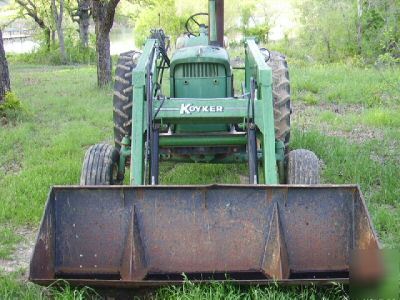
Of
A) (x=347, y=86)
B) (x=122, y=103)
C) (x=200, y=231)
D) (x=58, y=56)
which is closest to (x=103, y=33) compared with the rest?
(x=347, y=86)

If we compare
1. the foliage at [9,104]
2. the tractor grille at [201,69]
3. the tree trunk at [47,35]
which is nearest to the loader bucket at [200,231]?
the tractor grille at [201,69]

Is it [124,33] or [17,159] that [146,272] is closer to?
[17,159]

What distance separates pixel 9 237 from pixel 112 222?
1.49 meters

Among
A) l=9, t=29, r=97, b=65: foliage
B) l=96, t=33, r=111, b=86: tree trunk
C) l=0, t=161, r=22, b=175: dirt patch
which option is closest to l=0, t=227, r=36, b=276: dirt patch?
l=0, t=161, r=22, b=175: dirt patch

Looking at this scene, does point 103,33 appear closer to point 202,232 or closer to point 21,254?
point 21,254

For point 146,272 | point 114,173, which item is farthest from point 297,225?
point 114,173

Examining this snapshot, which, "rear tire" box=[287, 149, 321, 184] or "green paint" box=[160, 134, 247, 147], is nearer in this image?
"rear tire" box=[287, 149, 321, 184]

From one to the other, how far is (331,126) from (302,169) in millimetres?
4190

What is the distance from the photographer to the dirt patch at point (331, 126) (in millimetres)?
8523

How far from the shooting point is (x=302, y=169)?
16.7ft

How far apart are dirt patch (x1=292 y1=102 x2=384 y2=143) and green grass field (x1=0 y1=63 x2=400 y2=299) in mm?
14

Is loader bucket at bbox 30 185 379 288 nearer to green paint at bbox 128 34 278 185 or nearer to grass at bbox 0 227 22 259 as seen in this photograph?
green paint at bbox 128 34 278 185

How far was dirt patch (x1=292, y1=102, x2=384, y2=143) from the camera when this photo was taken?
8.52 metres

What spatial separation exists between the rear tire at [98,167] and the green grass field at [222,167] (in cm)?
→ 71
